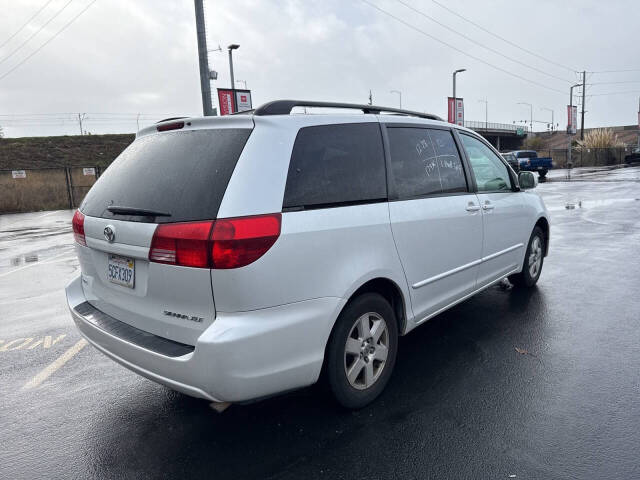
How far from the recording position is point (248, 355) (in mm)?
2303

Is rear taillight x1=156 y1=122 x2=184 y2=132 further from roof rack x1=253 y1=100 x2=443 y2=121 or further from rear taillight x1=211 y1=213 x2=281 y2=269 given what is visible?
rear taillight x1=211 y1=213 x2=281 y2=269

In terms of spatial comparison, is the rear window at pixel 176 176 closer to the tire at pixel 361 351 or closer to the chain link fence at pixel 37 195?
the tire at pixel 361 351

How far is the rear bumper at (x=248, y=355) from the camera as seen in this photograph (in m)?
2.28

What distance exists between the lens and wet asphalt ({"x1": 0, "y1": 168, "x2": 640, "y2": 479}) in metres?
2.49

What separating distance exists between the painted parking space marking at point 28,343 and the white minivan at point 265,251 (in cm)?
143

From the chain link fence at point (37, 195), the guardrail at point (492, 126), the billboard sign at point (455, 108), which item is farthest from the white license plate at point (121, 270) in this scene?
the guardrail at point (492, 126)

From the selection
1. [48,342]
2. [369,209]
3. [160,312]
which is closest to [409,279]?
[369,209]

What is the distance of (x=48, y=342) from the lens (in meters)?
4.38

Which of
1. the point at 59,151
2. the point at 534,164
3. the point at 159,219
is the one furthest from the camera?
the point at 59,151

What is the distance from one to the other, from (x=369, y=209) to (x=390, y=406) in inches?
50.8

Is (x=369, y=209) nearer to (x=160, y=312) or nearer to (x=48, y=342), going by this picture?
(x=160, y=312)

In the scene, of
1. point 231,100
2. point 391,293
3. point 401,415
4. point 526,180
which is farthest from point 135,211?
point 231,100

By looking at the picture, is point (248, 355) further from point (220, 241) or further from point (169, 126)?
point (169, 126)

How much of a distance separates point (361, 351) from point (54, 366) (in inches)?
104
